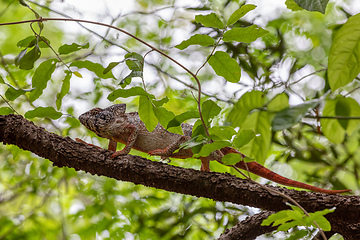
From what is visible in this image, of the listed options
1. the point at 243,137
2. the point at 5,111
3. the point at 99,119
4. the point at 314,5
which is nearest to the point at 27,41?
the point at 5,111

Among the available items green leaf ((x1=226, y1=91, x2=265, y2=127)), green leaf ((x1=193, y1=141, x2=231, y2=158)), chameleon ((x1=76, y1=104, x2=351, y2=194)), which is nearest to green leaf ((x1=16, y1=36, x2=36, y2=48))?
chameleon ((x1=76, y1=104, x2=351, y2=194))

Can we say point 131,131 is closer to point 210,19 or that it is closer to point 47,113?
point 47,113

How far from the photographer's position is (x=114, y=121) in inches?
93.8

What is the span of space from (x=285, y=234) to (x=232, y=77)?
5.20ft

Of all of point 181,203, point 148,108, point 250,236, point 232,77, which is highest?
point 232,77

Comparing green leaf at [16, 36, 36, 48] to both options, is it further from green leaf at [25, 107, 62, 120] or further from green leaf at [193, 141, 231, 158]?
green leaf at [193, 141, 231, 158]

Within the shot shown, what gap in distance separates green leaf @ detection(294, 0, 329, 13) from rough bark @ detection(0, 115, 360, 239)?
3.03ft

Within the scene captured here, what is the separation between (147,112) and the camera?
1.52 m

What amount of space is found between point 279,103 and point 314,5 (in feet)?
1.07

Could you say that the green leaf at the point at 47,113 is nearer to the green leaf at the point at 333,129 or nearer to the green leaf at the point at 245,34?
the green leaf at the point at 245,34

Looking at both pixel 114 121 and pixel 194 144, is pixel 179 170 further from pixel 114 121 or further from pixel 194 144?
pixel 114 121

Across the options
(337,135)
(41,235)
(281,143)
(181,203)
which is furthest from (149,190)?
(337,135)

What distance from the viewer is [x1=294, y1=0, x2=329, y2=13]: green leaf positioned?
0.95 m

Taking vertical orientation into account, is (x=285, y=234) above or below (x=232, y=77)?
below
